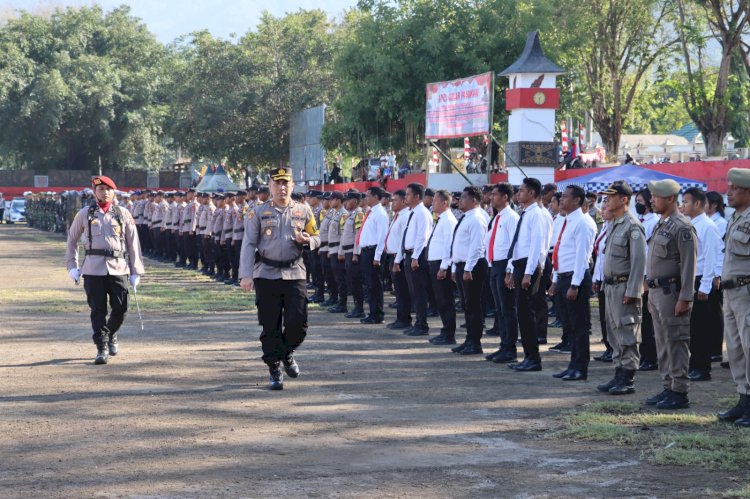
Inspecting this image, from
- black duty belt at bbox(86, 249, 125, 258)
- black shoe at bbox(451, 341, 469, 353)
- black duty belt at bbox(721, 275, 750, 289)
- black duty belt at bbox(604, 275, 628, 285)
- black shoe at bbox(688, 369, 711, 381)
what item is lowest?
black shoe at bbox(688, 369, 711, 381)

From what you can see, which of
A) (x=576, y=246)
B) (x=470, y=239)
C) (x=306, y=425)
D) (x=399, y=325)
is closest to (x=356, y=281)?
(x=399, y=325)

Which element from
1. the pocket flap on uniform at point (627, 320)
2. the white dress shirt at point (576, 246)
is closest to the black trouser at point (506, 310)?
the white dress shirt at point (576, 246)

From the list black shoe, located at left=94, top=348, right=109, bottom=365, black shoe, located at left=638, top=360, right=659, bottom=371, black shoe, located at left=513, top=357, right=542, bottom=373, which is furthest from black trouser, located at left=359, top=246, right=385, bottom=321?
black shoe, located at left=94, top=348, right=109, bottom=365

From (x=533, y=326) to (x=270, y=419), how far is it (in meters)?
3.84

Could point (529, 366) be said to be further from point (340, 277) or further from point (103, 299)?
point (340, 277)

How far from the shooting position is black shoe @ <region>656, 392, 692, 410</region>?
9.53m

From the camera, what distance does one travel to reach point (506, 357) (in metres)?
12.5

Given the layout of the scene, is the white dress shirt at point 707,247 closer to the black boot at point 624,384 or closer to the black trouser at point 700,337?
the black trouser at point 700,337

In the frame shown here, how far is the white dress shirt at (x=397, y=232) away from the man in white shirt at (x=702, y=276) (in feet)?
16.2

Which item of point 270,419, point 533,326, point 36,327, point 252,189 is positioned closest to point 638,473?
point 270,419

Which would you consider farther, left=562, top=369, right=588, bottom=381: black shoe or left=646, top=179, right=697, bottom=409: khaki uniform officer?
left=562, top=369, right=588, bottom=381: black shoe

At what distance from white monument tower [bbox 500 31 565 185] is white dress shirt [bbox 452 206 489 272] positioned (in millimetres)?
11018

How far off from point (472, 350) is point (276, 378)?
11.2ft

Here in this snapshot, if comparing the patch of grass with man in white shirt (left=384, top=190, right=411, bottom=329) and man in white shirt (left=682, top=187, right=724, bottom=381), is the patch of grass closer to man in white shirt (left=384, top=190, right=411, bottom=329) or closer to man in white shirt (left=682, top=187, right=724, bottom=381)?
man in white shirt (left=682, top=187, right=724, bottom=381)
